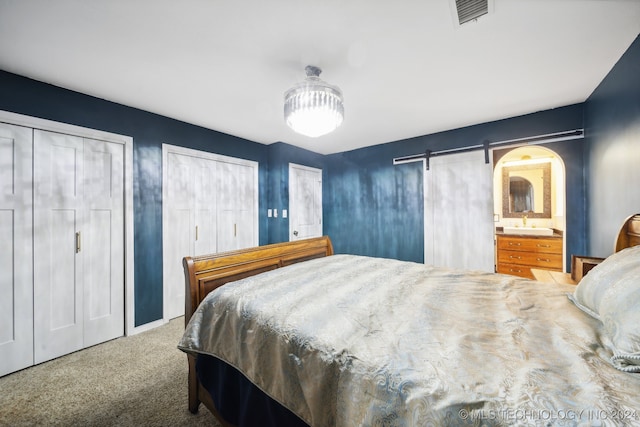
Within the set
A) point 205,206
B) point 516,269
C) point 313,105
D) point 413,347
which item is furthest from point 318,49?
point 516,269

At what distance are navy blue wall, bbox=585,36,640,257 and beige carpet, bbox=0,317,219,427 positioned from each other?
10.4ft

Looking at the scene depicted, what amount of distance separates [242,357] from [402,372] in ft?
2.53

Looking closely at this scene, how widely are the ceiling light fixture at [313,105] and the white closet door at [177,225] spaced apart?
183 centimetres

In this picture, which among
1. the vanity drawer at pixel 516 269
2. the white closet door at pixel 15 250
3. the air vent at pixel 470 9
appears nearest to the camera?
the air vent at pixel 470 9

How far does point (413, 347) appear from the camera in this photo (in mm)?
872

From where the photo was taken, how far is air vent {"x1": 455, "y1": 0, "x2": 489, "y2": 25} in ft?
4.42

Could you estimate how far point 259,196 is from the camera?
3877mm

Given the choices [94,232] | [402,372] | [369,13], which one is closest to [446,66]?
[369,13]

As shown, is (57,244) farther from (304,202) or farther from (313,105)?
(304,202)

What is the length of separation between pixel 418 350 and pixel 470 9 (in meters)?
1.74

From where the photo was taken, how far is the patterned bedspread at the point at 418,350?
2.07 feet

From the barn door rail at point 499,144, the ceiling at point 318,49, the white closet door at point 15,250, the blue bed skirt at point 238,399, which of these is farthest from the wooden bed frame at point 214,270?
the barn door rail at point 499,144

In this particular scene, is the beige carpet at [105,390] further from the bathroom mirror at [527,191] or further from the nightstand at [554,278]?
the bathroom mirror at [527,191]

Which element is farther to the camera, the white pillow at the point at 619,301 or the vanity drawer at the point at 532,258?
the vanity drawer at the point at 532,258
